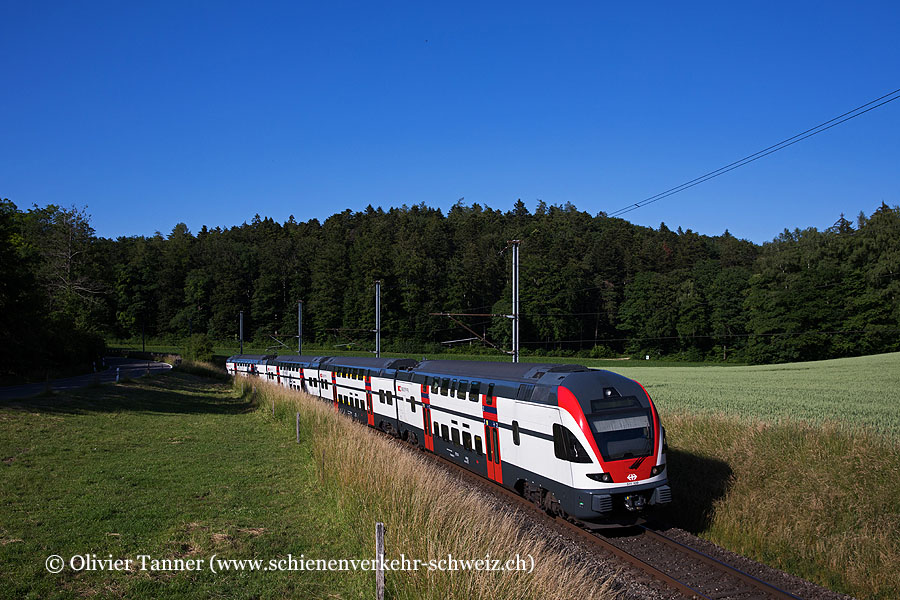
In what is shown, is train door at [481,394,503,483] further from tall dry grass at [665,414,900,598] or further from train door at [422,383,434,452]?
train door at [422,383,434,452]

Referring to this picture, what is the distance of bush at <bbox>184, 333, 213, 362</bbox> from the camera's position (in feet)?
233

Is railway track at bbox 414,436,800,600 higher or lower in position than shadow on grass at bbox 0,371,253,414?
lower

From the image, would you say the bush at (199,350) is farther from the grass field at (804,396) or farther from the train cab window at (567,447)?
the train cab window at (567,447)

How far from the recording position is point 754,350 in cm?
7231

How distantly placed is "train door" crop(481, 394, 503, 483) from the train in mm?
26

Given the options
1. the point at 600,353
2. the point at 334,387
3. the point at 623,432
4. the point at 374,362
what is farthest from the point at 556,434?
the point at 600,353

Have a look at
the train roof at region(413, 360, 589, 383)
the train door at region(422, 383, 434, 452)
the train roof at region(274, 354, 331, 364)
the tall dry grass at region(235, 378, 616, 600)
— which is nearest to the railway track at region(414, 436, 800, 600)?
the tall dry grass at region(235, 378, 616, 600)

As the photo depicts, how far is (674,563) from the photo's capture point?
10.8 meters

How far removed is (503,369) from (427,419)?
610 centimetres

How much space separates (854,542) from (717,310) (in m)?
74.9

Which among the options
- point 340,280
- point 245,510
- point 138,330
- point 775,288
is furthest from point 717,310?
point 138,330

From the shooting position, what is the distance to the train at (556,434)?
11648 millimetres

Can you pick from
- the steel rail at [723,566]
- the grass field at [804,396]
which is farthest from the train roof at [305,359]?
the steel rail at [723,566]

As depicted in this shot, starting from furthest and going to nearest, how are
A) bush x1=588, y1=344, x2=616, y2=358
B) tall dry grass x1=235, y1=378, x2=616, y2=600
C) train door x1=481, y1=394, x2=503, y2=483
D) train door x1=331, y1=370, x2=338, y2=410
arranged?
bush x1=588, y1=344, x2=616, y2=358
train door x1=331, y1=370, x2=338, y2=410
train door x1=481, y1=394, x2=503, y2=483
tall dry grass x1=235, y1=378, x2=616, y2=600
